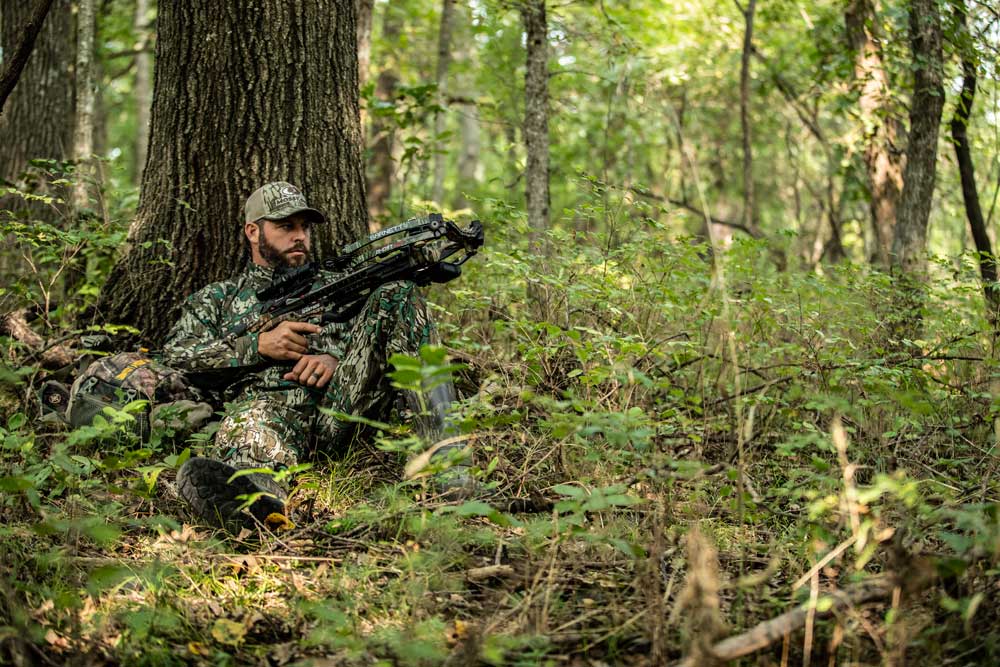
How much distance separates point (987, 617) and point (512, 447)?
215 centimetres

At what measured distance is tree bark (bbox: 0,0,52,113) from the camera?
14.3 ft

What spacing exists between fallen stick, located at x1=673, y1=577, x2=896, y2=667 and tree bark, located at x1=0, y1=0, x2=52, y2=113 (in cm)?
415

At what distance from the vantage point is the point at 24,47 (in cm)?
438

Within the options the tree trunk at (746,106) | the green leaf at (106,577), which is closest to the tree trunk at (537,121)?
the tree trunk at (746,106)

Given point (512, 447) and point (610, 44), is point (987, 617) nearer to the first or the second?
point (512, 447)

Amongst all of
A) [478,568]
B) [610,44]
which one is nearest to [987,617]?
[478,568]

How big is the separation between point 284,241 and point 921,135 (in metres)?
5.28

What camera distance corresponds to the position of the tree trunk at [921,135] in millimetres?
6930

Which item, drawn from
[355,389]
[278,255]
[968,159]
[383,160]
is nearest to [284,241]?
[278,255]

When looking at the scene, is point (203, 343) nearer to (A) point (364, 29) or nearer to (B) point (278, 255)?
(B) point (278, 255)

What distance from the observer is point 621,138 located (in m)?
15.6

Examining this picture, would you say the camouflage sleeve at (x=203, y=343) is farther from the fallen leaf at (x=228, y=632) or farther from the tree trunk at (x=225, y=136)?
the fallen leaf at (x=228, y=632)

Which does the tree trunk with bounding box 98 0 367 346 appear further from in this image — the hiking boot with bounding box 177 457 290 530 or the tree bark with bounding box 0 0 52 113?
the hiking boot with bounding box 177 457 290 530

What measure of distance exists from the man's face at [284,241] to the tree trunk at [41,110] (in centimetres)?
470
